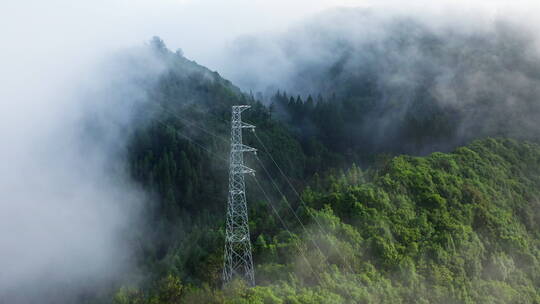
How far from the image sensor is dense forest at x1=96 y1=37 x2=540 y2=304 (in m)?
38.2

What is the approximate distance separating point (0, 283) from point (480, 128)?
7093 centimetres

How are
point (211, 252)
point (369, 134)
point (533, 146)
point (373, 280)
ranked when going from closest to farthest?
point (373, 280), point (211, 252), point (533, 146), point (369, 134)

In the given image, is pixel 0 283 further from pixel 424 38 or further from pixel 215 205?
pixel 424 38

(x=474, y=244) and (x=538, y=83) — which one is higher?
(x=538, y=83)

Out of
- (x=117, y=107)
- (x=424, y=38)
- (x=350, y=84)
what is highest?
(x=424, y=38)

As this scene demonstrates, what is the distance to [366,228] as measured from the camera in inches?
1684

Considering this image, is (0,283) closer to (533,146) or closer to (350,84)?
(533,146)

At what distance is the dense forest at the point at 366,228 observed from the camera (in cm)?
3816

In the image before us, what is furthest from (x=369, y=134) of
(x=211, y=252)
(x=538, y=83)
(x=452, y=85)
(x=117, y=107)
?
(x=211, y=252)

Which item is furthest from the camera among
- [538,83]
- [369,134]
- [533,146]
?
[369,134]

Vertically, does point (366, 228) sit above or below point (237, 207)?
below

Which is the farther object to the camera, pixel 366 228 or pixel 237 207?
pixel 366 228

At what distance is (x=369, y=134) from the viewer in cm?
9950

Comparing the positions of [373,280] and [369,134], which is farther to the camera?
[369,134]
